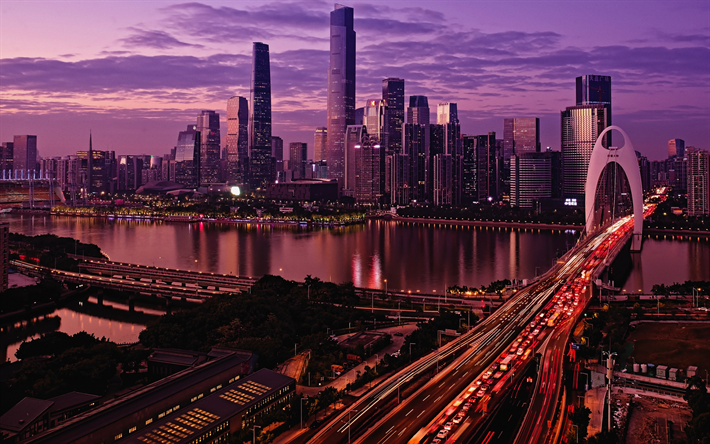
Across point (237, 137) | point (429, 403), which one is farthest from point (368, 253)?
point (237, 137)

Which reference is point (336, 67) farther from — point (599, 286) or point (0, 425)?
point (0, 425)

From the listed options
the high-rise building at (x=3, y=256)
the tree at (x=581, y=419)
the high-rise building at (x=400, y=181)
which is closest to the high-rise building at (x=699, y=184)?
the high-rise building at (x=400, y=181)

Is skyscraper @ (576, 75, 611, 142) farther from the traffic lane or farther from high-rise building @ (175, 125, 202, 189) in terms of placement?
the traffic lane

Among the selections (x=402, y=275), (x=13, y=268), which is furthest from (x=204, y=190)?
(x=402, y=275)

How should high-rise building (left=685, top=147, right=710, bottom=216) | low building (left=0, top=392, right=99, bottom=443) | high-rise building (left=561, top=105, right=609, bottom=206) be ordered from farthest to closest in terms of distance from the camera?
high-rise building (left=561, top=105, right=609, bottom=206), high-rise building (left=685, top=147, right=710, bottom=216), low building (left=0, top=392, right=99, bottom=443)

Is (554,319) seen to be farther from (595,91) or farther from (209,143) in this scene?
(209,143)

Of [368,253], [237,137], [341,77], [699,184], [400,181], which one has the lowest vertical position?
[368,253]

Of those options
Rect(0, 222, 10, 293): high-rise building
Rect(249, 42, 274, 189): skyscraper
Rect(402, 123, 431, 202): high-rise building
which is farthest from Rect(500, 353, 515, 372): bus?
Rect(249, 42, 274, 189): skyscraper
